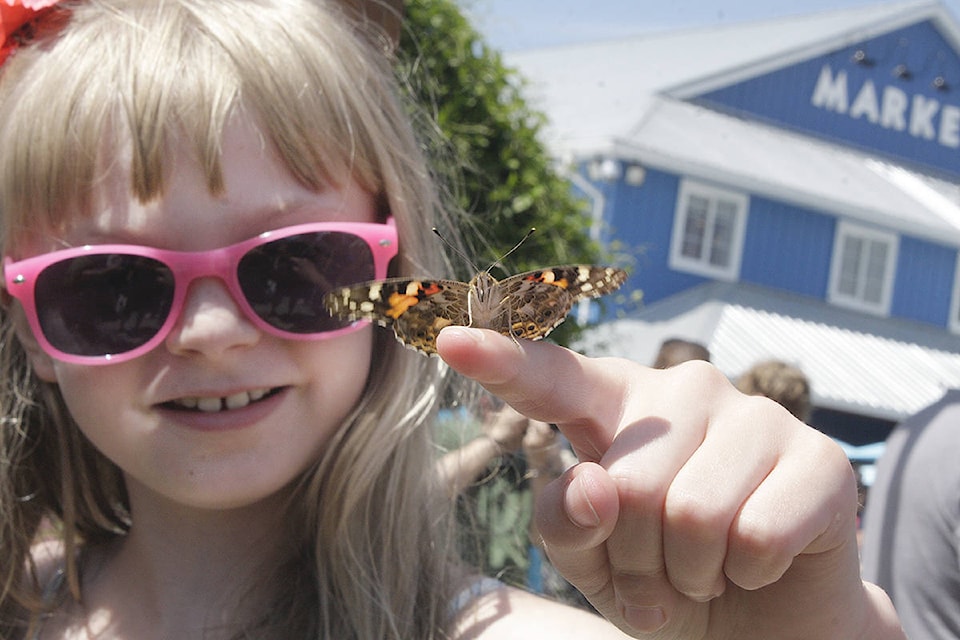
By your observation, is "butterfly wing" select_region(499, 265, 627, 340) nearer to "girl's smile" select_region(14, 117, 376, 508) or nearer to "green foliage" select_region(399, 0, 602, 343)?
"girl's smile" select_region(14, 117, 376, 508)

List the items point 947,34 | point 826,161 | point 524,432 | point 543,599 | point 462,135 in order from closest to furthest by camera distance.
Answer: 1. point 543,599
2. point 524,432
3. point 462,135
4. point 826,161
5. point 947,34

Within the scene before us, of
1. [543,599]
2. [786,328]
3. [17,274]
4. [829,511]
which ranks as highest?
[829,511]

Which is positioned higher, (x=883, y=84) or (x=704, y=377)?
(x=704, y=377)

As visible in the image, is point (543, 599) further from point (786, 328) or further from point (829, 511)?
point (786, 328)

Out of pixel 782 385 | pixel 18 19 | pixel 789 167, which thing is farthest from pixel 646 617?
pixel 789 167

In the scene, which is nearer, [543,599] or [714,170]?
[543,599]

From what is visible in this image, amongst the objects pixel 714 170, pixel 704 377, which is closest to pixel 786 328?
pixel 714 170


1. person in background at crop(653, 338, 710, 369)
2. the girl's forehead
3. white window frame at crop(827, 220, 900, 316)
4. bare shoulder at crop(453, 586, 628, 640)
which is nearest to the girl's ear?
the girl's forehead

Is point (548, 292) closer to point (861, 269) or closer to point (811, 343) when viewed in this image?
point (811, 343)
